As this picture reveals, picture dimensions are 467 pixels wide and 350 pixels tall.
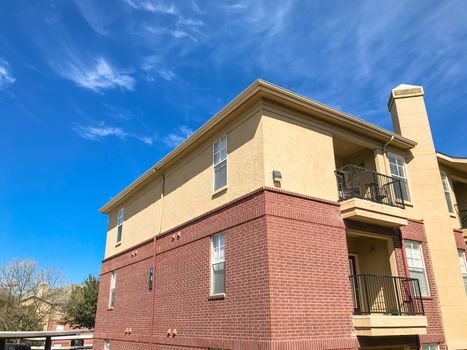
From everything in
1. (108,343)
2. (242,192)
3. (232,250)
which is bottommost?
(108,343)

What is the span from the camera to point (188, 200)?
46.2 ft

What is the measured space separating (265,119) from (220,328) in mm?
5949

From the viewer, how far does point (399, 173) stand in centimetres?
1452

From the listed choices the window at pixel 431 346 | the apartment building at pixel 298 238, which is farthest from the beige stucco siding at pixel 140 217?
the window at pixel 431 346

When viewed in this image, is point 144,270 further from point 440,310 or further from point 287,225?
point 440,310

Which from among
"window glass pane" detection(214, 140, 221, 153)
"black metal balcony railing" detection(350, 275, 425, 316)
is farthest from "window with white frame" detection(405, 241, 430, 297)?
"window glass pane" detection(214, 140, 221, 153)

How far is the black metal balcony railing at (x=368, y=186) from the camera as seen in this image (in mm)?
12133

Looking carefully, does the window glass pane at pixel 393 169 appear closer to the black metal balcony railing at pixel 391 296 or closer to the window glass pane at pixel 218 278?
the black metal balcony railing at pixel 391 296

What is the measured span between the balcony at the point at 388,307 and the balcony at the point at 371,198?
67.9 inches

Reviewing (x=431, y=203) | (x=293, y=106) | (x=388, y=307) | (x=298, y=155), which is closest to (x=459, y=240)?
(x=431, y=203)

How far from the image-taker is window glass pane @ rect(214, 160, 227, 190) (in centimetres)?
1238

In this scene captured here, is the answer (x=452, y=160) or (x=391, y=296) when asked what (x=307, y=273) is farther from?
(x=452, y=160)

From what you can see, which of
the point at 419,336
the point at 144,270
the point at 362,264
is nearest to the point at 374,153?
the point at 362,264

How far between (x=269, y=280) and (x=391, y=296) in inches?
202
